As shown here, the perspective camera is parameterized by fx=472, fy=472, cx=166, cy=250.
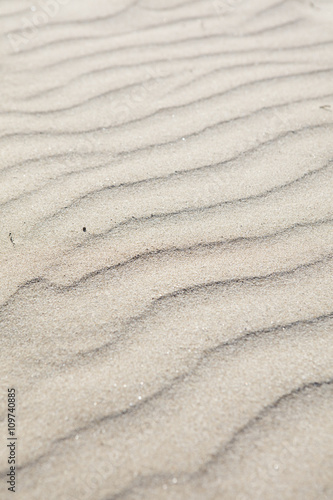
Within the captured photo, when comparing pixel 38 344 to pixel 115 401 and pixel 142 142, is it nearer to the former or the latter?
pixel 115 401

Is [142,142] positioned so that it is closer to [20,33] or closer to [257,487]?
[20,33]

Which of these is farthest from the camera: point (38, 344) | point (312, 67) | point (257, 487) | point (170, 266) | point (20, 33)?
point (20, 33)

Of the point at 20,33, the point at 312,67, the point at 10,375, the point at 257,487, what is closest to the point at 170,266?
the point at 10,375

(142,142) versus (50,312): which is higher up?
(142,142)

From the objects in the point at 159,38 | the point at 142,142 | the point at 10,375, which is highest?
the point at 159,38

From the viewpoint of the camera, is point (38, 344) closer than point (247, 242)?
Yes

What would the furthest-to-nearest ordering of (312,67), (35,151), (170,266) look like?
(312,67) → (35,151) → (170,266)

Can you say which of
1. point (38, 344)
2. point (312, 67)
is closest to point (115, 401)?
point (38, 344)
